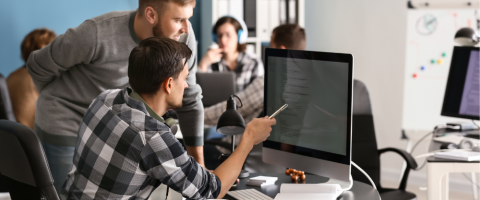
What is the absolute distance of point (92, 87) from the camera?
1728 mm

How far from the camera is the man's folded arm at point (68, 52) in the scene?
1.63 m

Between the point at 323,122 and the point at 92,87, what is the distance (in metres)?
0.88

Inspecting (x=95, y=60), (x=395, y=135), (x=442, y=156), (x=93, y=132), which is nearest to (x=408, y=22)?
(x=395, y=135)

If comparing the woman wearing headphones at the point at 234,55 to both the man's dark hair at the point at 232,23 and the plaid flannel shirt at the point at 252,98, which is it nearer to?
the man's dark hair at the point at 232,23

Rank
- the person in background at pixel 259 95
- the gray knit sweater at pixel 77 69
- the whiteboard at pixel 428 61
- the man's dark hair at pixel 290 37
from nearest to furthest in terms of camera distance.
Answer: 1. the gray knit sweater at pixel 77 69
2. the person in background at pixel 259 95
3. the man's dark hair at pixel 290 37
4. the whiteboard at pixel 428 61

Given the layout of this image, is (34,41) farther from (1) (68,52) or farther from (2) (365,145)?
(2) (365,145)

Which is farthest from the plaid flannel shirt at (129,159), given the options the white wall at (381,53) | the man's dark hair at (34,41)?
the white wall at (381,53)

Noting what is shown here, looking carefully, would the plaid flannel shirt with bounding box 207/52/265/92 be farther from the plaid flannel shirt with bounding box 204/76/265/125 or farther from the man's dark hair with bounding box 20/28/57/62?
the man's dark hair with bounding box 20/28/57/62

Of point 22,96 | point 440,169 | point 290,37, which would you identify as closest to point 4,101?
point 22,96

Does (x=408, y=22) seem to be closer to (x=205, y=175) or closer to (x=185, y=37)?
(x=185, y=37)

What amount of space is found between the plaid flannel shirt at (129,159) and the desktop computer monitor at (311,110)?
357 millimetres

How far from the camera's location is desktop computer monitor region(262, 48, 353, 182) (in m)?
1.36

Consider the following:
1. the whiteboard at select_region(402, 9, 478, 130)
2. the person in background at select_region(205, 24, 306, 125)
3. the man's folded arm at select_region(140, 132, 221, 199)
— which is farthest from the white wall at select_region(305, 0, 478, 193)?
the man's folded arm at select_region(140, 132, 221, 199)

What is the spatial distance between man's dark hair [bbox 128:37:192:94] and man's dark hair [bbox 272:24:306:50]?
4.08ft
